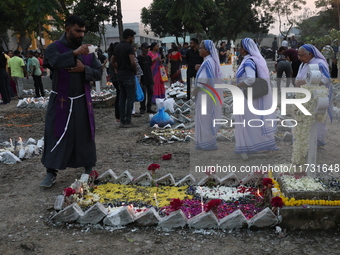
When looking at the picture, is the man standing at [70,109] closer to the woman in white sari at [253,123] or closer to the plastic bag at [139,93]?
the woman in white sari at [253,123]

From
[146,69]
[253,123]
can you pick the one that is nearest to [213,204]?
[253,123]

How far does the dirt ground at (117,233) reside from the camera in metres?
3.29

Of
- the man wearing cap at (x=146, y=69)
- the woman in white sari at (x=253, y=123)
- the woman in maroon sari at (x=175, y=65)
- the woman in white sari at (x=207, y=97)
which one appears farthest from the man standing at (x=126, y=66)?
the woman in maroon sari at (x=175, y=65)

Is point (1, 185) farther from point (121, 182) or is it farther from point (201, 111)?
point (201, 111)

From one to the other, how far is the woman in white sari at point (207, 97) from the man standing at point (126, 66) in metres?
2.43

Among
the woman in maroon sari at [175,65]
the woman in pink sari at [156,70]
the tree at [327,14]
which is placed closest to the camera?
the woman in pink sari at [156,70]

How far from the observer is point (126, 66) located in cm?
812

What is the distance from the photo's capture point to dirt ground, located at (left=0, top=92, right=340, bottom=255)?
129 inches

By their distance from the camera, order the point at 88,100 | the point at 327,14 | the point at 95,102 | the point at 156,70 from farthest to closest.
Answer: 1. the point at 327,14
2. the point at 95,102
3. the point at 156,70
4. the point at 88,100

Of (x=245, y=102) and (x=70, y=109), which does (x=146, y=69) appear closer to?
(x=245, y=102)

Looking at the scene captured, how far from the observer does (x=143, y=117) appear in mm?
9820

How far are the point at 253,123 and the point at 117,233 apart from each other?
295 cm

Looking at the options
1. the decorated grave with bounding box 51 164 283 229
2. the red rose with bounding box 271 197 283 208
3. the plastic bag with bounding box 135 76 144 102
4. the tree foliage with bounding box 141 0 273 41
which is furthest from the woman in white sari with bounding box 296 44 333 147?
the tree foliage with bounding box 141 0 273 41

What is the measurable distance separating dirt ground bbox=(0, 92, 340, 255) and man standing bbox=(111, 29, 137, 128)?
2230 millimetres
